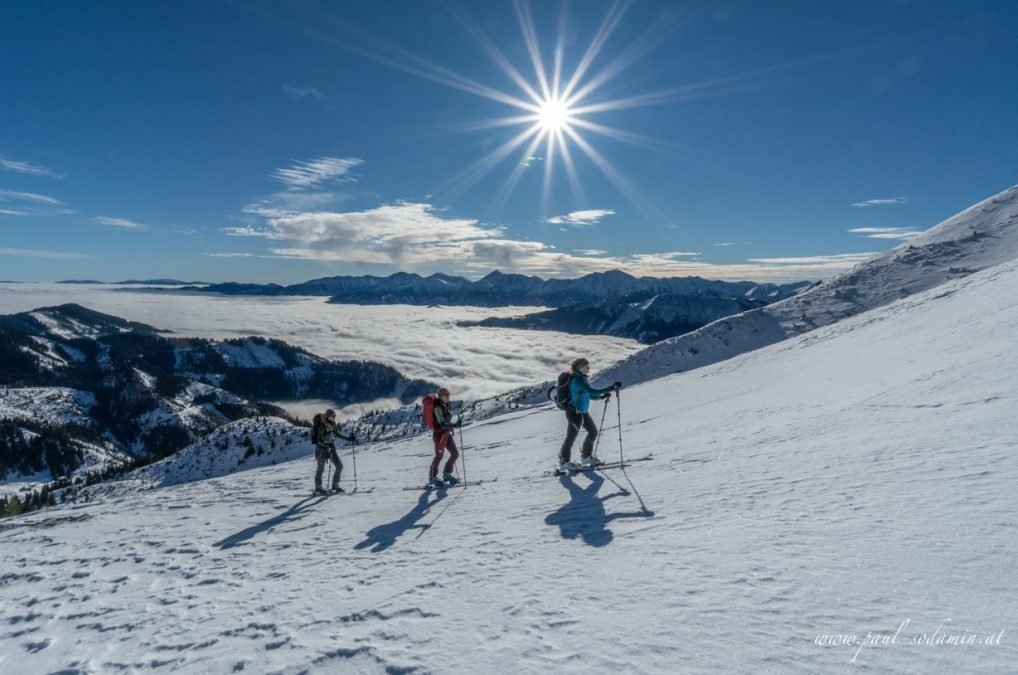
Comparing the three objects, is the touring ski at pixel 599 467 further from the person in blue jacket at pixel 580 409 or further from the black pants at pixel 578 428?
the black pants at pixel 578 428

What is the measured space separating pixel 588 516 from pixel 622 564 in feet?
6.54

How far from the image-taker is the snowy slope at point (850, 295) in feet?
138

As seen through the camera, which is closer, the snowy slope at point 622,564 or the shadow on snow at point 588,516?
the snowy slope at point 622,564

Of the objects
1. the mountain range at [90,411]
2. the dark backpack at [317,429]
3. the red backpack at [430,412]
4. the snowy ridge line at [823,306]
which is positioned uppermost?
the snowy ridge line at [823,306]

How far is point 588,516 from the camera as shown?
7.30 metres

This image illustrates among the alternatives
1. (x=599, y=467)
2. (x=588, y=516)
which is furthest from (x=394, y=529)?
(x=599, y=467)

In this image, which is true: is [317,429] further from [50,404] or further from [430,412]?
[50,404]

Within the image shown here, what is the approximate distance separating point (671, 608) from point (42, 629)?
7491mm

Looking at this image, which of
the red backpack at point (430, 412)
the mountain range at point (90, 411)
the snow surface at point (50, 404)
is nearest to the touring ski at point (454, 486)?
the red backpack at point (430, 412)

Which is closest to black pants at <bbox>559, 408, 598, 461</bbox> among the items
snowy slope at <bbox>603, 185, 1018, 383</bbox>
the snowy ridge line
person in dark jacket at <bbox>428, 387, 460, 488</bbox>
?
person in dark jacket at <bbox>428, 387, 460, 488</bbox>

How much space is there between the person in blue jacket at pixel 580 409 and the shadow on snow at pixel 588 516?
146 cm

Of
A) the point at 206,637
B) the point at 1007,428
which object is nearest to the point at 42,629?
the point at 206,637

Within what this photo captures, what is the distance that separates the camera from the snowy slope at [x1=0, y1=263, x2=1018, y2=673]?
3.61 m

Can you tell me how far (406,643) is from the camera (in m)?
4.39
